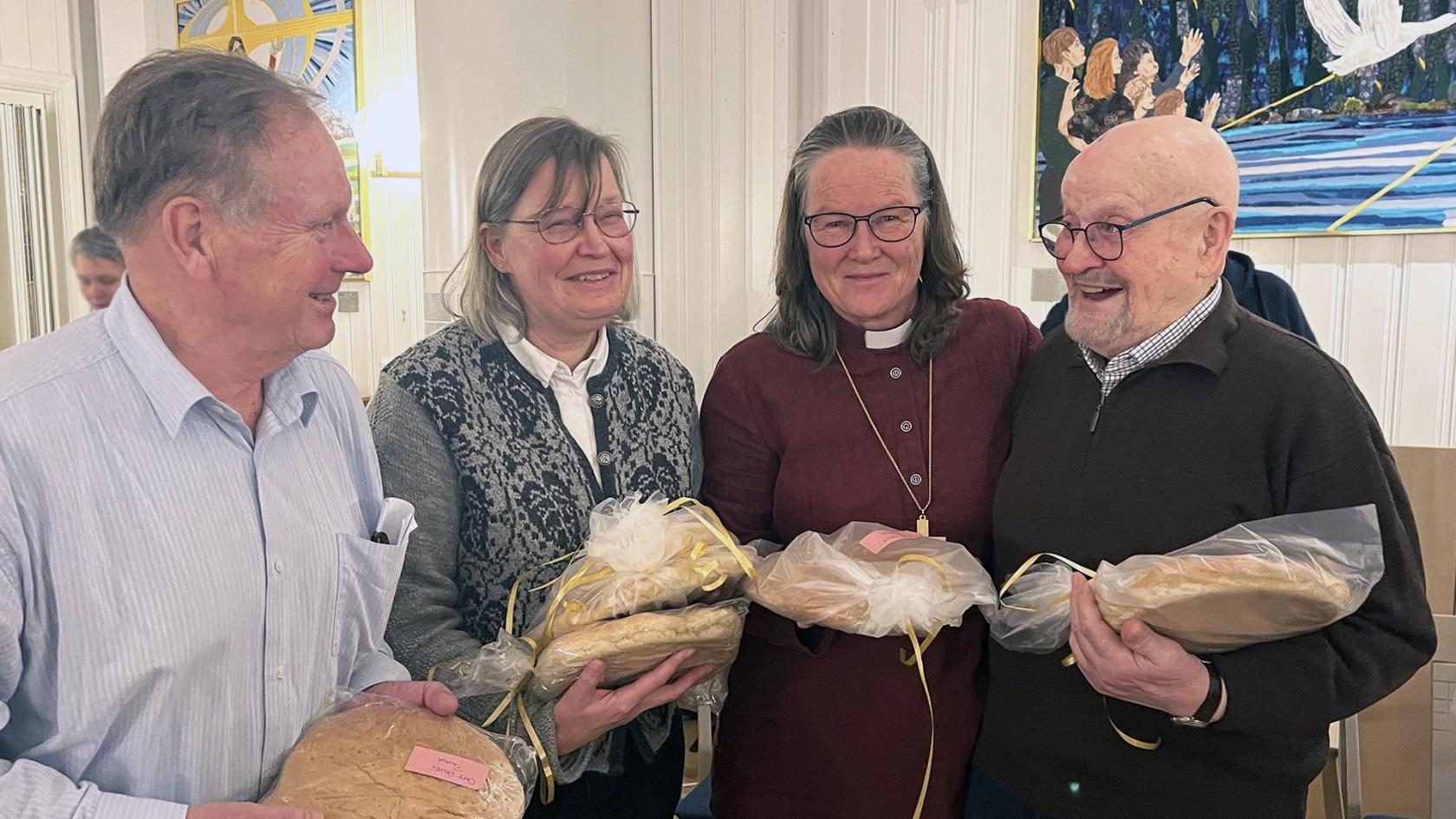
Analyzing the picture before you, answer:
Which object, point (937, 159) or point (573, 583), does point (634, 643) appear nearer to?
point (573, 583)

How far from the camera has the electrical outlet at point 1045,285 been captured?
3389mm

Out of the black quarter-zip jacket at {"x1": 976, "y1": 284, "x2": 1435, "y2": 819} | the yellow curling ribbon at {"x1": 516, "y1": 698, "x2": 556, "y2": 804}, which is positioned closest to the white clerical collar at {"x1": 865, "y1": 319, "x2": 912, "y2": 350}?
the black quarter-zip jacket at {"x1": 976, "y1": 284, "x2": 1435, "y2": 819}

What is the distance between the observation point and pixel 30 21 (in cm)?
207

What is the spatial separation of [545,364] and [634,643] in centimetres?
52

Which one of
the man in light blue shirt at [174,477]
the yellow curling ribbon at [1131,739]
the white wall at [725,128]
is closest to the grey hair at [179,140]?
the man in light blue shirt at [174,477]

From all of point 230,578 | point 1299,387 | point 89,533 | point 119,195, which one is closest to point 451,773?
point 230,578

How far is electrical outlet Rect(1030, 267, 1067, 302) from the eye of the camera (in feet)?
11.1

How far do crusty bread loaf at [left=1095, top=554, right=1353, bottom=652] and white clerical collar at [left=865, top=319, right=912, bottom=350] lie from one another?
65 centimetres

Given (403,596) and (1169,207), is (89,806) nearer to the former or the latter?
(403,596)

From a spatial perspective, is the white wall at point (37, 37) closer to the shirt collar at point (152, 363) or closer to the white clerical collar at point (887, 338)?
the shirt collar at point (152, 363)

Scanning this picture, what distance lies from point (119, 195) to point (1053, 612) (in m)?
1.21

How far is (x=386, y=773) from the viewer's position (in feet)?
3.45

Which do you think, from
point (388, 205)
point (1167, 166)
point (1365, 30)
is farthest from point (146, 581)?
point (1365, 30)

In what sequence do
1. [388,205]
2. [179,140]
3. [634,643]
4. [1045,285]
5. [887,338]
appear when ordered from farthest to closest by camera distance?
[388,205] < [1045,285] < [887,338] < [634,643] < [179,140]
